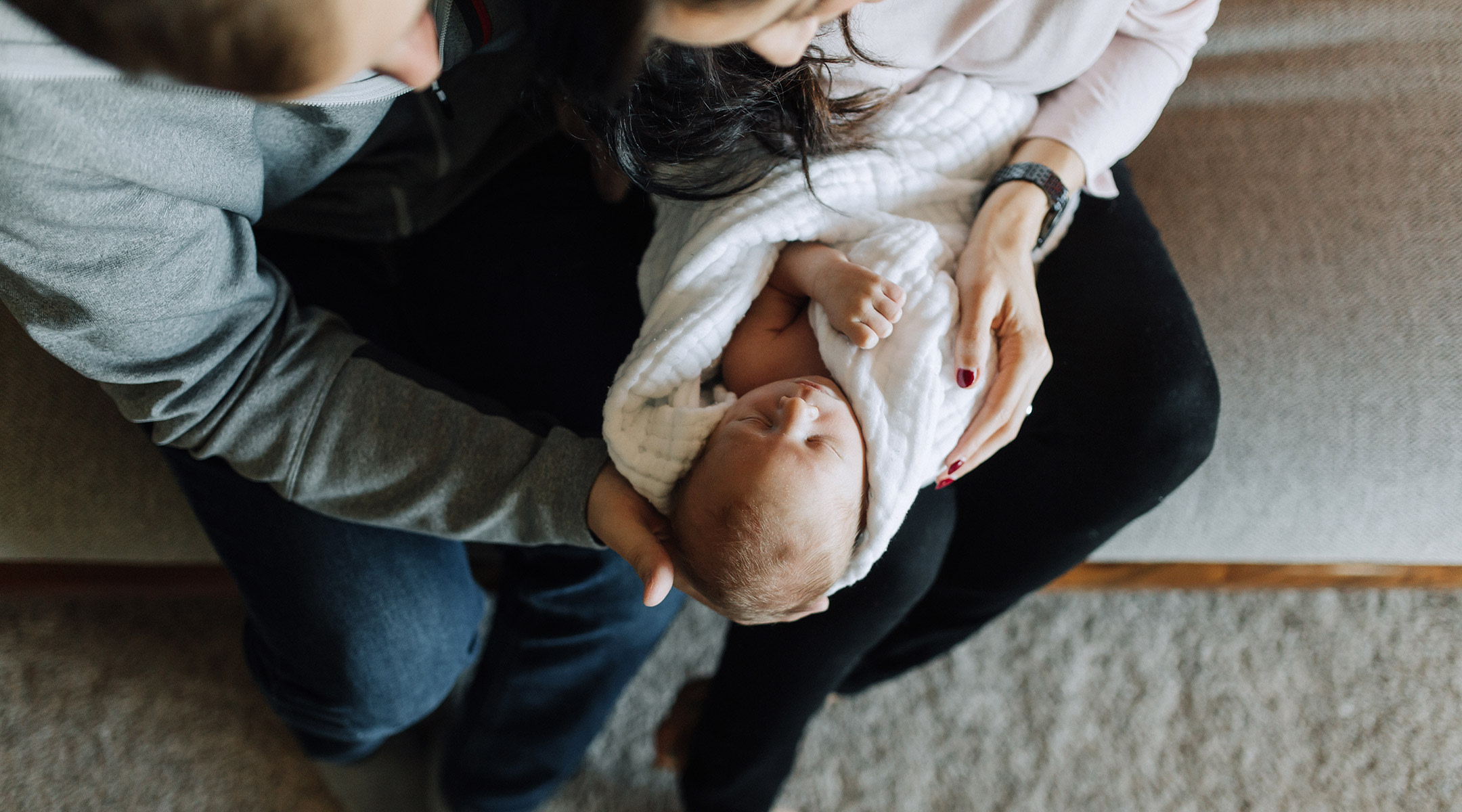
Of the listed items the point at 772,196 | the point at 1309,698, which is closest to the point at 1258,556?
the point at 1309,698

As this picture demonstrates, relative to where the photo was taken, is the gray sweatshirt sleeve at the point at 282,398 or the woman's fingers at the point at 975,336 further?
the woman's fingers at the point at 975,336

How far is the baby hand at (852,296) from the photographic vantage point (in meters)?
0.61

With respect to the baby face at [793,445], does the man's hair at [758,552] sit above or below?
below

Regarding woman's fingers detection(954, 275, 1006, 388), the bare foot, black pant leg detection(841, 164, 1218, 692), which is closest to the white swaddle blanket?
woman's fingers detection(954, 275, 1006, 388)

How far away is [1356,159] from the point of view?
2.82 ft

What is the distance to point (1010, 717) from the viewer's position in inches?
41.9

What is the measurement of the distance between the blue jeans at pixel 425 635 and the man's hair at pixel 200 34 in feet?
1.55

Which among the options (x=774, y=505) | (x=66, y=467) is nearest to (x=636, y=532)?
(x=774, y=505)

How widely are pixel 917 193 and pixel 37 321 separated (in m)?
0.66

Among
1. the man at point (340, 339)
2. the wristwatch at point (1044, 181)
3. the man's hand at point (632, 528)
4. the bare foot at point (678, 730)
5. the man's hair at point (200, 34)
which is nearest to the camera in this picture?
the man's hair at point (200, 34)

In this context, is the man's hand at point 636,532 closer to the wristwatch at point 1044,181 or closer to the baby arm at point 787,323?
the baby arm at point 787,323

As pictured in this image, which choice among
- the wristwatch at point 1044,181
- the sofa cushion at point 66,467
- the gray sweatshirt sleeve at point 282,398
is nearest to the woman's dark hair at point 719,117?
the wristwatch at point 1044,181

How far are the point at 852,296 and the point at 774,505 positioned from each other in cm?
17

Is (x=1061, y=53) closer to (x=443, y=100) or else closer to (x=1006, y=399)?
(x=1006, y=399)
